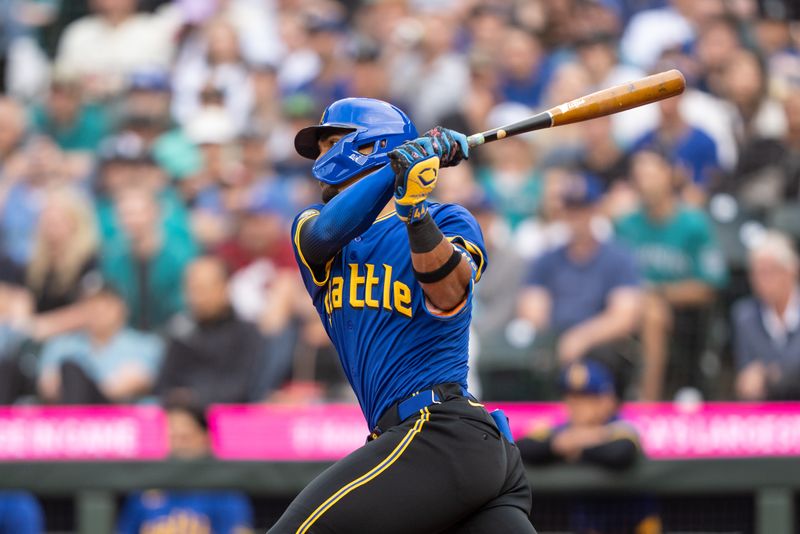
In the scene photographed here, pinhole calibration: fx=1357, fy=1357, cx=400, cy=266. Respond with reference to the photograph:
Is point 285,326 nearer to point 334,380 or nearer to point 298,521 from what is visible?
point 334,380

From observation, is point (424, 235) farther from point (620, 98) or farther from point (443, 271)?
point (620, 98)

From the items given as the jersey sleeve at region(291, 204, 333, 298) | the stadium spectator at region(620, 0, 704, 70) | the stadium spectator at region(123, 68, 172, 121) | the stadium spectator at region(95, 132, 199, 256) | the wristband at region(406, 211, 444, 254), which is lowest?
the wristband at region(406, 211, 444, 254)

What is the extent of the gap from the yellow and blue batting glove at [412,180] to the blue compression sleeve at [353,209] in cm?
17

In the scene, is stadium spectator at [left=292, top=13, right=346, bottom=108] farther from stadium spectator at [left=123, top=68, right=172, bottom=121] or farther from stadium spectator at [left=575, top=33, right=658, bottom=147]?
stadium spectator at [left=575, top=33, right=658, bottom=147]

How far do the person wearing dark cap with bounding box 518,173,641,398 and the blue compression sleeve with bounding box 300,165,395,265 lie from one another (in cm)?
362

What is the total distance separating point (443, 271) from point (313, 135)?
0.77 meters

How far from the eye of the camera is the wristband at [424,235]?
3457mm

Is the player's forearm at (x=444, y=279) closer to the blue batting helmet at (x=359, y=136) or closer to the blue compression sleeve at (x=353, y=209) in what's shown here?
the blue compression sleeve at (x=353, y=209)

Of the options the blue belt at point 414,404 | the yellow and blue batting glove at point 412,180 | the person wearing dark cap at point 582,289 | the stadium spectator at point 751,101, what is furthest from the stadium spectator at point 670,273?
the yellow and blue batting glove at point 412,180

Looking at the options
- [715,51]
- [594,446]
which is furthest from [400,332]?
[715,51]

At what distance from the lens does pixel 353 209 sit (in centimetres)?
364

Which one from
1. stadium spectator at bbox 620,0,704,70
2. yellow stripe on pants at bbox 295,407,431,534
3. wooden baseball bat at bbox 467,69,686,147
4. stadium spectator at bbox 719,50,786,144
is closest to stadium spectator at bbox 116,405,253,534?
Answer: yellow stripe on pants at bbox 295,407,431,534

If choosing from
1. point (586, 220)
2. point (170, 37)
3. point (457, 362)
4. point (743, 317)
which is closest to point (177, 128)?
point (170, 37)

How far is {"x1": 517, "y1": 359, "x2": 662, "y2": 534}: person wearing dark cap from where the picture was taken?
6.02m
